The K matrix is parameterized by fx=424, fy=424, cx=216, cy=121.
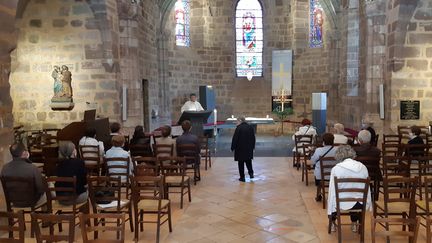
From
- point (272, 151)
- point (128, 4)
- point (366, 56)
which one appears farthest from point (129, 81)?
point (366, 56)

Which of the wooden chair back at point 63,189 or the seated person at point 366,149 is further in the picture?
the seated person at point 366,149

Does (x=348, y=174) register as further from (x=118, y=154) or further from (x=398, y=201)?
(x=118, y=154)

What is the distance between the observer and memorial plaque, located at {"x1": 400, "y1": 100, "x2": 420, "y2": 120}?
1064cm

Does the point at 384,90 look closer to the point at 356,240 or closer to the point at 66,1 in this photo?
the point at 356,240

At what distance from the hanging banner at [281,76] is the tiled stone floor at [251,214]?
969 cm

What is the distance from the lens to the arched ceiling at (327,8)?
17.1m

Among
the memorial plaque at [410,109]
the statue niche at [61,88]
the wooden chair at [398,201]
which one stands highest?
the statue niche at [61,88]

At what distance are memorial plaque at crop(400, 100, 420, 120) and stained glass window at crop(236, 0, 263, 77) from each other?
10.2m

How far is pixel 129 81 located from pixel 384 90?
7.67 m

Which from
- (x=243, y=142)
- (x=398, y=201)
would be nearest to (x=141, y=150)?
(x=243, y=142)

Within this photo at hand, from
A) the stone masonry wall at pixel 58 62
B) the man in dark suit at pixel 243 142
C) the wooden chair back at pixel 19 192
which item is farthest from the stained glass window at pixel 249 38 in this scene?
the wooden chair back at pixel 19 192

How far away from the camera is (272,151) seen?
13055mm

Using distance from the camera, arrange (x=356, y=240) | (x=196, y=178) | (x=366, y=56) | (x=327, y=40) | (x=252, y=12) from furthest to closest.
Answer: (x=252, y=12) → (x=327, y=40) → (x=366, y=56) → (x=196, y=178) → (x=356, y=240)

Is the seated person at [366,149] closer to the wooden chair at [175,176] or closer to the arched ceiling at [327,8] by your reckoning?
the wooden chair at [175,176]
